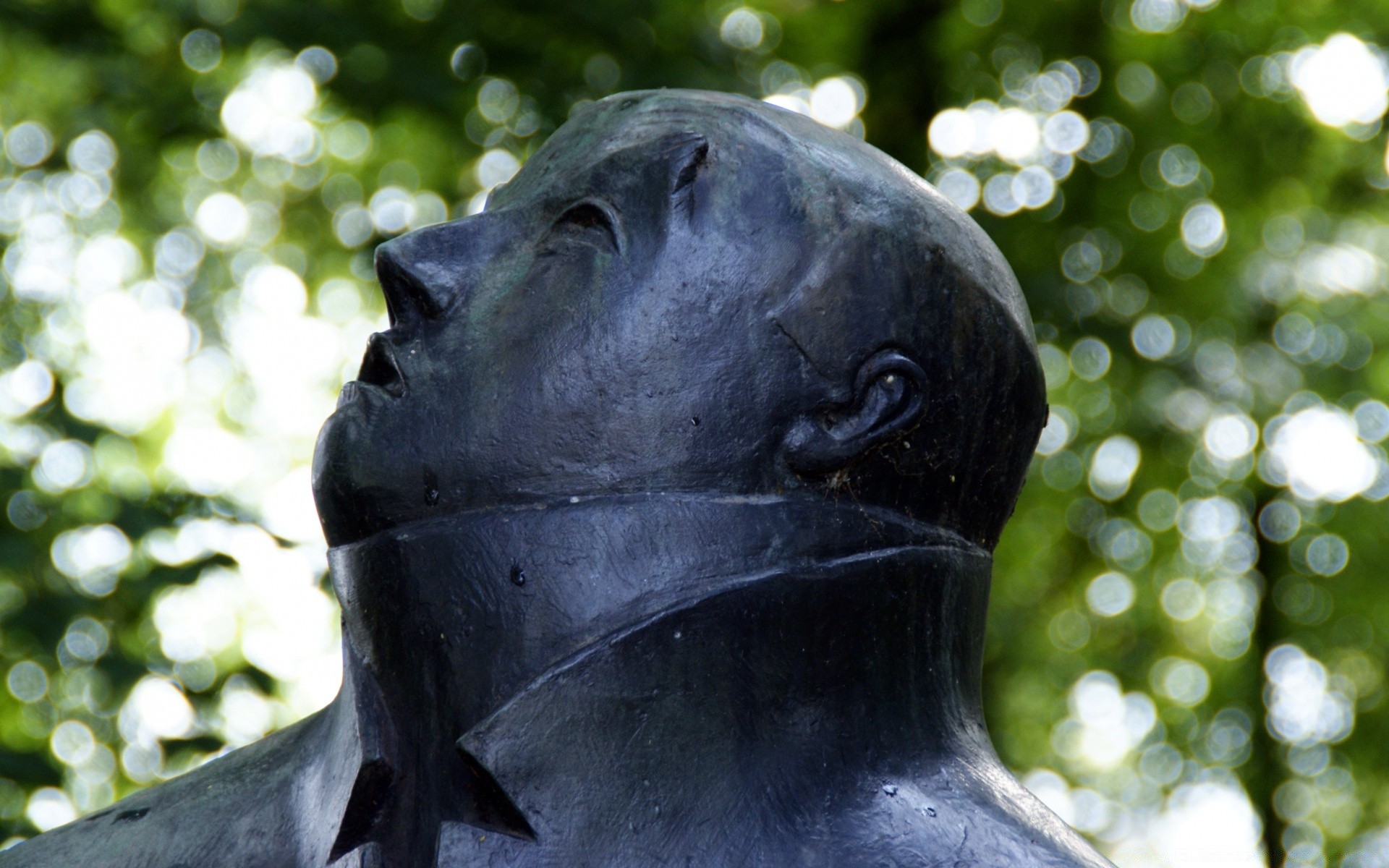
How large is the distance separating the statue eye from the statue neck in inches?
15.2

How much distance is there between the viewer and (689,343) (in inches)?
Result: 89.1

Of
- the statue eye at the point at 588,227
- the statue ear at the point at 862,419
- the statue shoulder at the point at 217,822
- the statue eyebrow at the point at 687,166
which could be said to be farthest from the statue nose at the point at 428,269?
the statue shoulder at the point at 217,822

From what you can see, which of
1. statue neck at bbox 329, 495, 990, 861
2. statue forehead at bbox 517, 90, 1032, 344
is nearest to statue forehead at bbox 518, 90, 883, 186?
statue forehead at bbox 517, 90, 1032, 344

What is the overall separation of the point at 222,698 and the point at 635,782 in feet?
8.14

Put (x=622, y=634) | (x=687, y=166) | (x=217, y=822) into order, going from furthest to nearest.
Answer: (x=217, y=822)
(x=687, y=166)
(x=622, y=634)

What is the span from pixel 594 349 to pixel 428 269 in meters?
0.31

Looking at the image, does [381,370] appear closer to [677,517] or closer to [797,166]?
[677,517]

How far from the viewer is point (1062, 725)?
11.2 metres

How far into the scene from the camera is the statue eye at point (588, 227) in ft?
7.72

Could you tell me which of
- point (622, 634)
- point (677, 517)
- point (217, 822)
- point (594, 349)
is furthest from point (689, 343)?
point (217, 822)

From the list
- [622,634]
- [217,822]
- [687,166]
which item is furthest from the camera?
[217,822]

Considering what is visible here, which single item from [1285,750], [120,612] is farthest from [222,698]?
[1285,750]

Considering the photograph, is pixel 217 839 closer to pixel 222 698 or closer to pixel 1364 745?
pixel 222 698

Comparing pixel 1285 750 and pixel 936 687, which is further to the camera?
pixel 1285 750
